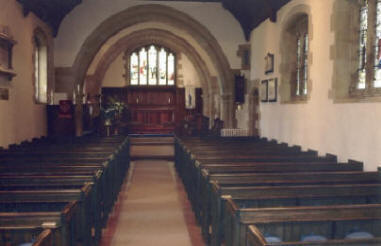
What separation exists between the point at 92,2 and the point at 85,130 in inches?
176

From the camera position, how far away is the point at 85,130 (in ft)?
44.2

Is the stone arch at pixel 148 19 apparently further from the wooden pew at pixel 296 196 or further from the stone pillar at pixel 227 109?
the wooden pew at pixel 296 196

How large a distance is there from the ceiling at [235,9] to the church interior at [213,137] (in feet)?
0.15

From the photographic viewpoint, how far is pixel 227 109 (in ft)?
39.9

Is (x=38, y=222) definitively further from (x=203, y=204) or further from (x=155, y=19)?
(x=155, y=19)

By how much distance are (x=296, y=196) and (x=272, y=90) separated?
5.88 metres

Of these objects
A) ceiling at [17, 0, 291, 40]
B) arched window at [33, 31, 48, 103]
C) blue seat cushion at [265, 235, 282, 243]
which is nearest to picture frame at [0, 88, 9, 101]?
ceiling at [17, 0, 291, 40]

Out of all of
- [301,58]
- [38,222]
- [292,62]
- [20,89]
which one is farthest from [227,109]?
[38,222]

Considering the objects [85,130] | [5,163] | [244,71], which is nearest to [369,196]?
[5,163]

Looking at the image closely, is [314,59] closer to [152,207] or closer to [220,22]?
[152,207]

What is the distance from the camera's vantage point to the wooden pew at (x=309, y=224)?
2.11 metres

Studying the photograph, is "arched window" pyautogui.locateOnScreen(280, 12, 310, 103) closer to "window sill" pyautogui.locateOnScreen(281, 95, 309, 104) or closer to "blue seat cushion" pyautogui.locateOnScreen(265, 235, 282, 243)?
"window sill" pyautogui.locateOnScreen(281, 95, 309, 104)

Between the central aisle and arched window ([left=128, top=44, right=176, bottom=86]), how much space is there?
11252 mm

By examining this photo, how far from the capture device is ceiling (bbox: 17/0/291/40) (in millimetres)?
8859
